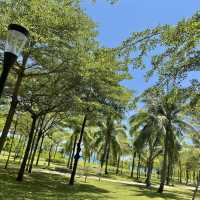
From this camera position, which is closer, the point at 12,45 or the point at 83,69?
Answer: the point at 12,45

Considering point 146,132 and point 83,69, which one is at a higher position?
point 146,132

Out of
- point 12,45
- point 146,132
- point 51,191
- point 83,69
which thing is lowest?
point 51,191

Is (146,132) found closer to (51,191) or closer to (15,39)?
(51,191)

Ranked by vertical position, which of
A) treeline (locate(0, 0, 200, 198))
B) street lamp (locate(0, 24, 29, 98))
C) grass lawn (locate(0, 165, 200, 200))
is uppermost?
treeline (locate(0, 0, 200, 198))

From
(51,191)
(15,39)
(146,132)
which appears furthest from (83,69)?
(146,132)

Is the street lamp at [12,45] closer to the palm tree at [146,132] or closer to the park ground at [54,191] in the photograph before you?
the park ground at [54,191]

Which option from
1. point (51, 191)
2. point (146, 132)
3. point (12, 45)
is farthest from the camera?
point (146, 132)

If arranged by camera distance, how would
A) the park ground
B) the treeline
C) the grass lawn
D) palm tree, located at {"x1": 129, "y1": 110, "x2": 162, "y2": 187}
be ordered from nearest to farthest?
the treeline < the grass lawn < the park ground < palm tree, located at {"x1": 129, "y1": 110, "x2": 162, "y2": 187}

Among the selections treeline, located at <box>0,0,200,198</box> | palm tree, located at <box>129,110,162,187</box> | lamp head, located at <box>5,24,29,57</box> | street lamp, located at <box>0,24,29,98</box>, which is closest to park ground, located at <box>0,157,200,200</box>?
treeline, located at <box>0,0,200,198</box>

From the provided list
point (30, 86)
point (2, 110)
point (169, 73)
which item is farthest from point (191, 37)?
point (2, 110)

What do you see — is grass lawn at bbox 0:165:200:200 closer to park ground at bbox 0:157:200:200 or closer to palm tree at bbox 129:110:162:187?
park ground at bbox 0:157:200:200

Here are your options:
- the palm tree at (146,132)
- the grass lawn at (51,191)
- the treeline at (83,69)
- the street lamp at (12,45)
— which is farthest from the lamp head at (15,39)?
the palm tree at (146,132)

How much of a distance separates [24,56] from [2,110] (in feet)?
34.8

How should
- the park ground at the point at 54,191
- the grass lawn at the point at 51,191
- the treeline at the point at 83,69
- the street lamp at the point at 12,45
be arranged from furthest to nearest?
the park ground at the point at 54,191 → the grass lawn at the point at 51,191 → the treeline at the point at 83,69 → the street lamp at the point at 12,45
